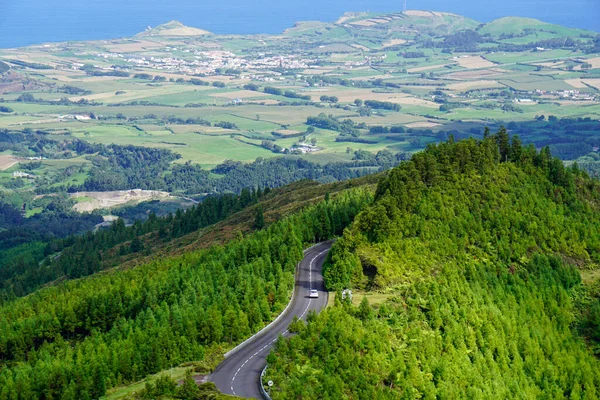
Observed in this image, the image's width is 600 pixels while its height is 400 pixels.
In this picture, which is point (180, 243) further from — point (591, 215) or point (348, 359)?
point (348, 359)

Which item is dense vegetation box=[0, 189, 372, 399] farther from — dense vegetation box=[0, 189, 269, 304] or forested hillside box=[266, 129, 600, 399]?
dense vegetation box=[0, 189, 269, 304]

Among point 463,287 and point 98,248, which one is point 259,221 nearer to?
point 98,248

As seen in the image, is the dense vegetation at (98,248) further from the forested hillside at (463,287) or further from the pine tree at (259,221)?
the forested hillside at (463,287)

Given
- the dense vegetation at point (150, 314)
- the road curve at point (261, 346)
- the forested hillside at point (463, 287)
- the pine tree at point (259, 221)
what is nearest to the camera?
the road curve at point (261, 346)

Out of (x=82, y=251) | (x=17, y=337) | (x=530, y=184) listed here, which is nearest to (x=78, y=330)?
(x=17, y=337)

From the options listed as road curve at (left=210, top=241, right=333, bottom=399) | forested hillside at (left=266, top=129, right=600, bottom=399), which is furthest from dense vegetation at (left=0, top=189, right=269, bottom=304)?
road curve at (left=210, top=241, right=333, bottom=399)

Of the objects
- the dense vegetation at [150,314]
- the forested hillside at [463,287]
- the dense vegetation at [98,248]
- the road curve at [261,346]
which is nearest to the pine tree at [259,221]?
the dense vegetation at [150,314]
